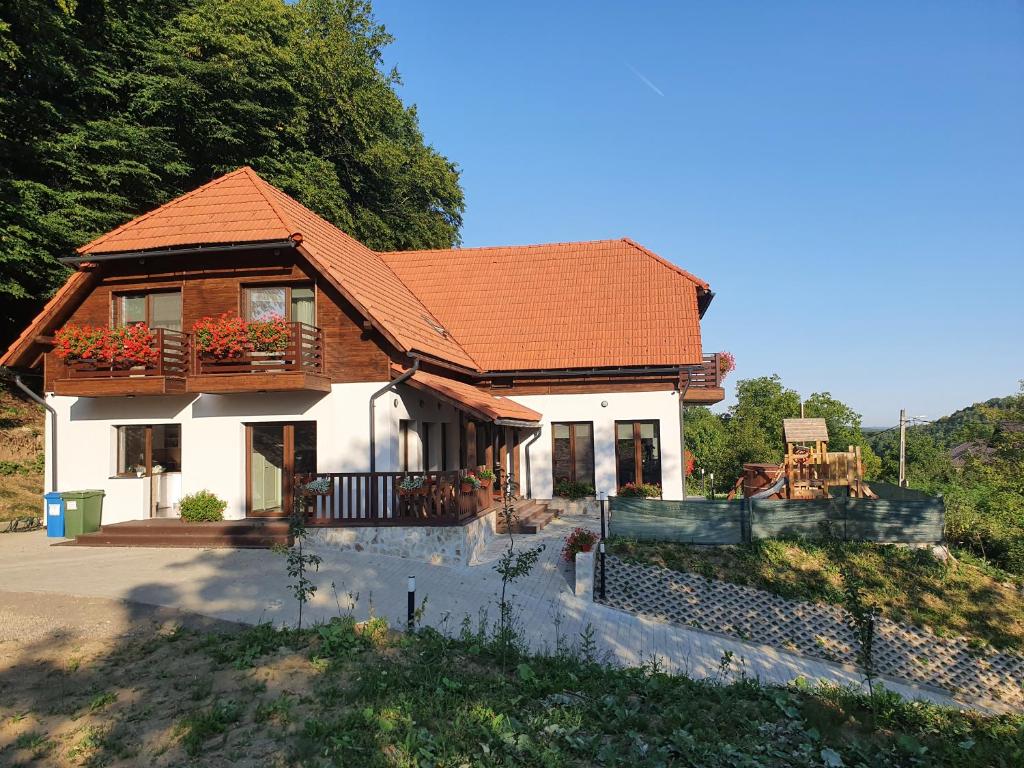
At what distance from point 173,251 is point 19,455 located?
427 inches

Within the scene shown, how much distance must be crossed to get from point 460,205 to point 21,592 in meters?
28.3

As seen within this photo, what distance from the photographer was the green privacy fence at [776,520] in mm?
12930

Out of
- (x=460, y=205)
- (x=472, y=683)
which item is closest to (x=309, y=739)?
(x=472, y=683)

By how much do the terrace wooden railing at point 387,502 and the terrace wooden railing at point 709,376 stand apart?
30.9ft

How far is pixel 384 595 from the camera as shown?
9.62 m

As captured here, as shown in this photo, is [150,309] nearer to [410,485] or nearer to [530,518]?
[410,485]

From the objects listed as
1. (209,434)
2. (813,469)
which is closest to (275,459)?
(209,434)

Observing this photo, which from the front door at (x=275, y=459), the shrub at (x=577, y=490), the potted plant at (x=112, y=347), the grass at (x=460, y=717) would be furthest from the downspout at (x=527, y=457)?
the grass at (x=460, y=717)

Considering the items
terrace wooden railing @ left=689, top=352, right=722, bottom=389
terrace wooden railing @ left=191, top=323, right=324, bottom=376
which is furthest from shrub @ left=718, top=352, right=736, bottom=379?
terrace wooden railing @ left=191, top=323, right=324, bottom=376

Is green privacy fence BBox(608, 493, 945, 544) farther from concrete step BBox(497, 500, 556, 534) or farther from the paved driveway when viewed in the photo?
concrete step BBox(497, 500, 556, 534)

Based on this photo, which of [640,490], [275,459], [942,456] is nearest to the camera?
[275,459]

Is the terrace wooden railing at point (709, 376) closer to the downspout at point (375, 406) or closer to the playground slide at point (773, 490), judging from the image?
the playground slide at point (773, 490)

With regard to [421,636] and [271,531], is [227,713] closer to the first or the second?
[421,636]

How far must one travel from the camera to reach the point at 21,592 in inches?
364
